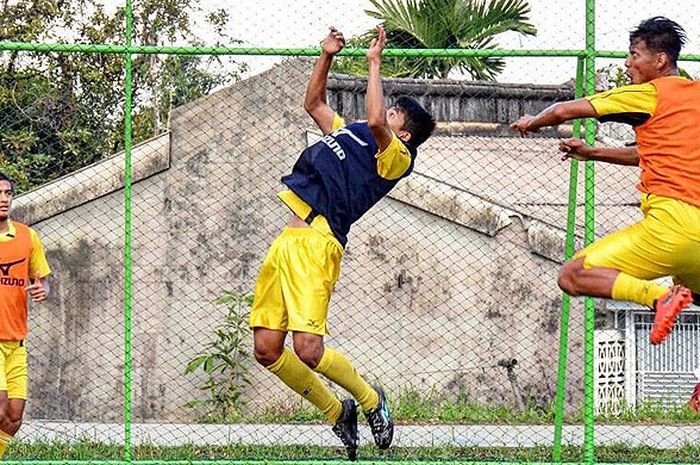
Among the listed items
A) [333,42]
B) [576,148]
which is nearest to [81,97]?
[333,42]

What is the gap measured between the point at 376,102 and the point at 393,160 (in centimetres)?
48

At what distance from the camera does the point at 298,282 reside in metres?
8.38

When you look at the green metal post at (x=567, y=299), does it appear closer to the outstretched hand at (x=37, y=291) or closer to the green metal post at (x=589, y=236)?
the green metal post at (x=589, y=236)

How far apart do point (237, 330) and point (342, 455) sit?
9.02ft

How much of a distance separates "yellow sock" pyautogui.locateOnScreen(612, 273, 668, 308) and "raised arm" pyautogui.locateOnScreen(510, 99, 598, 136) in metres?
0.95

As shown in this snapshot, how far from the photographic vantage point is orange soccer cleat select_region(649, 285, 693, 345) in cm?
718

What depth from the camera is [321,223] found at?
8.56 m

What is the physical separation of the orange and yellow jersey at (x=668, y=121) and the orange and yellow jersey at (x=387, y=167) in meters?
1.42

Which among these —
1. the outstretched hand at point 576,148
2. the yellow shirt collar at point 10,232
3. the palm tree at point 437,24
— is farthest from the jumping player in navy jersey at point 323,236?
the palm tree at point 437,24

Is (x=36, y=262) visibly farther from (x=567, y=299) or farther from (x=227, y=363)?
(x=567, y=299)

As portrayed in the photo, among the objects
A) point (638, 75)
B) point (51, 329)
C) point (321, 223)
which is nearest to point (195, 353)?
point (51, 329)

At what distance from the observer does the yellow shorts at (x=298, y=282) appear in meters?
8.36

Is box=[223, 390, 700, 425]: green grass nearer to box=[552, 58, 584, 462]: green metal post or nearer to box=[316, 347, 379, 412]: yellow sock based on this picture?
box=[552, 58, 584, 462]: green metal post

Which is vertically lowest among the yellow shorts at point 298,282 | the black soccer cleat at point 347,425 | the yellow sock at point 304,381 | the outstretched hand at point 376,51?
the black soccer cleat at point 347,425
